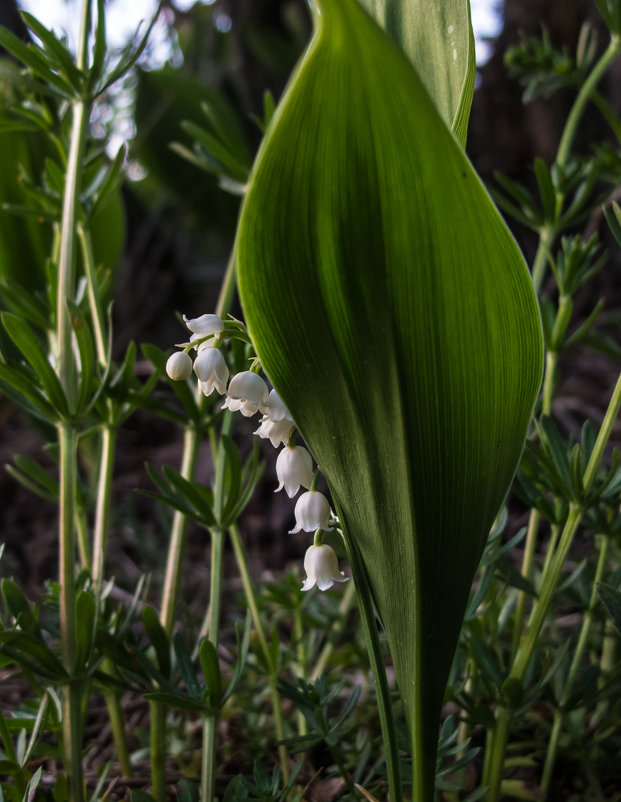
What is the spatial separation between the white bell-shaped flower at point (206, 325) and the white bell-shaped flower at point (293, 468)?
0.33 ft

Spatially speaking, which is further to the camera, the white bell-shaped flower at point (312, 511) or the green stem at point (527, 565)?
the green stem at point (527, 565)

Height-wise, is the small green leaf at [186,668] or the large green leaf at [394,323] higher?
the large green leaf at [394,323]

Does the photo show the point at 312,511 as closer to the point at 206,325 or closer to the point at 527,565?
the point at 206,325

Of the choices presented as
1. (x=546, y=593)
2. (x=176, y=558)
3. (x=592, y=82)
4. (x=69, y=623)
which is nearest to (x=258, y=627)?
(x=176, y=558)

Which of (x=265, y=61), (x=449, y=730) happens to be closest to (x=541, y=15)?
(x=265, y=61)

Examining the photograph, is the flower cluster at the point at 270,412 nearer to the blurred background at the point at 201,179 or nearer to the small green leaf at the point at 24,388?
the small green leaf at the point at 24,388

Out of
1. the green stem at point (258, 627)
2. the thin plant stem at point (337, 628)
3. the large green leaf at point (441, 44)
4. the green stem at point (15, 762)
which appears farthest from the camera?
the thin plant stem at point (337, 628)

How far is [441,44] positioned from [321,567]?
38 centimetres

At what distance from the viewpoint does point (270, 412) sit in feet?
1.54

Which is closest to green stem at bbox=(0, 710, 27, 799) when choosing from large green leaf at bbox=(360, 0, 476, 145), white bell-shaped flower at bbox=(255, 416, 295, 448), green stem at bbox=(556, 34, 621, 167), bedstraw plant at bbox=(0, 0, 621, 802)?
bedstraw plant at bbox=(0, 0, 621, 802)

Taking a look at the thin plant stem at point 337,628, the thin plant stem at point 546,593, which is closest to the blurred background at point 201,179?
the thin plant stem at point 337,628

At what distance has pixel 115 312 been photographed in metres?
2.52

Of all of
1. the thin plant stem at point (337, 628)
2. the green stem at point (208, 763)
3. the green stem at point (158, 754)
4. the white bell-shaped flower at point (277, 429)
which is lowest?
the thin plant stem at point (337, 628)

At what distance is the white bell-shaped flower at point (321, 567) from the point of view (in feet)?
1.66
